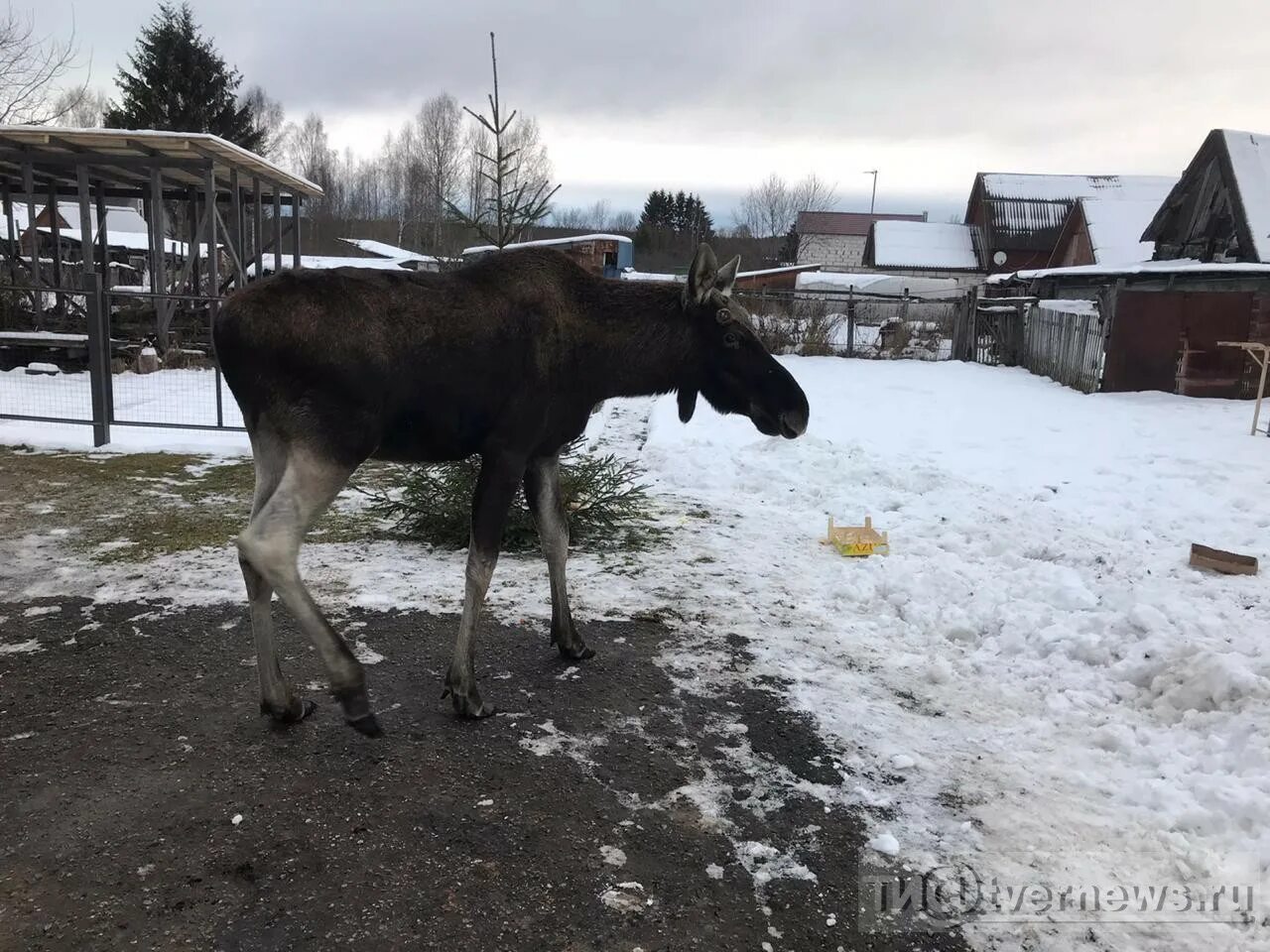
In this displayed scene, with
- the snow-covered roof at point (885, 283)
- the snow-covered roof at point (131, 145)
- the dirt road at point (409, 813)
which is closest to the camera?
the dirt road at point (409, 813)

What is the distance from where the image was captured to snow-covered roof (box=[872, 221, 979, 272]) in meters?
47.0

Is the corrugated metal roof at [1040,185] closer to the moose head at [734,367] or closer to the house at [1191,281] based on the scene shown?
the house at [1191,281]

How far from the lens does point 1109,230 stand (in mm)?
30828

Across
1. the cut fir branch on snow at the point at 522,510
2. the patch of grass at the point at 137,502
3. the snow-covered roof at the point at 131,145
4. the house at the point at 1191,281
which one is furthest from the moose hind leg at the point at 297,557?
the house at the point at 1191,281

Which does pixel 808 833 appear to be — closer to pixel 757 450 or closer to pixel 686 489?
pixel 686 489

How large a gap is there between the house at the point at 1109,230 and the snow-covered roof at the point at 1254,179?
7.04 meters

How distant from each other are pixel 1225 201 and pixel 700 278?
23.0 meters

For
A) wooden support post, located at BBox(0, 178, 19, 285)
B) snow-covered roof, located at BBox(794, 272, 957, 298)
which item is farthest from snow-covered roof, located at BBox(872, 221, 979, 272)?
wooden support post, located at BBox(0, 178, 19, 285)

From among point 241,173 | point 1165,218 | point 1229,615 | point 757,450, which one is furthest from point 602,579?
point 1165,218

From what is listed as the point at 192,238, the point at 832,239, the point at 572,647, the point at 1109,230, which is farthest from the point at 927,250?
the point at 572,647

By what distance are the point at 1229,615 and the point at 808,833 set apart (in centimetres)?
333

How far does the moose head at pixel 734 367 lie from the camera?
3975 mm

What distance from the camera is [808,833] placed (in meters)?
2.97

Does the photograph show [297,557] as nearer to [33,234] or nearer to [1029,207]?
[33,234]
